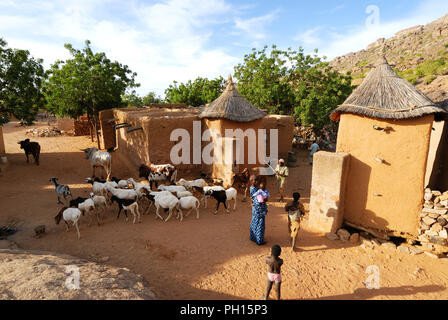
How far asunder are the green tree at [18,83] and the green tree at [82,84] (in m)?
4.34

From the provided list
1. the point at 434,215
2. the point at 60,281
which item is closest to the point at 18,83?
the point at 60,281

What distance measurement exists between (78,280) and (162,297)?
152 cm

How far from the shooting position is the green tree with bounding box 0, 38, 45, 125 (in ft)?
41.7

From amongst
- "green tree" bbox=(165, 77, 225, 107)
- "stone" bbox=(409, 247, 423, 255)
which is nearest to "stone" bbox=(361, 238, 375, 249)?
"stone" bbox=(409, 247, 423, 255)

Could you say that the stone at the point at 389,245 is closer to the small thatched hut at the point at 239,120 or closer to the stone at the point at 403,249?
the stone at the point at 403,249

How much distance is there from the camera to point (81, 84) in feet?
60.2

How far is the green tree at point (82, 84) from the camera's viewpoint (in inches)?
728

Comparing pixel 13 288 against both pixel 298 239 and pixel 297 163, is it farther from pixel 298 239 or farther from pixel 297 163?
pixel 297 163

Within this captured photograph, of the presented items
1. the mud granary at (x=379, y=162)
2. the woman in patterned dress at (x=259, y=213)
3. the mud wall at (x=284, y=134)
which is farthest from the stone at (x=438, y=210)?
the mud wall at (x=284, y=134)

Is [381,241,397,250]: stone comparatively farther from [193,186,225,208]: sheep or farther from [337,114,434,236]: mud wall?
[193,186,225,208]: sheep

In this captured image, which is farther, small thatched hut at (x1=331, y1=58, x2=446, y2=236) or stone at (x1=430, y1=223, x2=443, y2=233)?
small thatched hut at (x1=331, y1=58, x2=446, y2=236)

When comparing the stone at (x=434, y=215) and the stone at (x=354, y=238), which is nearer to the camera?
the stone at (x=434, y=215)

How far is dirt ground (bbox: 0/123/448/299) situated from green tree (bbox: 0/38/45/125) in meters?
6.08

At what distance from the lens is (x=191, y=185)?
32.3 ft
